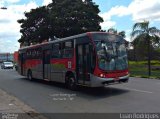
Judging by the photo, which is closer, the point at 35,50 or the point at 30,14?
the point at 35,50

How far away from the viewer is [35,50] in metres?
23.8

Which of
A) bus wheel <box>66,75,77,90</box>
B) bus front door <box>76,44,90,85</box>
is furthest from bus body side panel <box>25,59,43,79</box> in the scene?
bus front door <box>76,44,90,85</box>

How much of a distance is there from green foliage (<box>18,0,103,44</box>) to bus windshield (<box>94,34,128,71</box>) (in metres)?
29.1

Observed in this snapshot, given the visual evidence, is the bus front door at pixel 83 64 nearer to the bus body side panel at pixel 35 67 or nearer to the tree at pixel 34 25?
the bus body side panel at pixel 35 67

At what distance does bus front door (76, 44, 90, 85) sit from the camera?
15.2 m

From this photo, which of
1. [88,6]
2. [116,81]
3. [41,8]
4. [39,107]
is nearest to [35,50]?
[116,81]

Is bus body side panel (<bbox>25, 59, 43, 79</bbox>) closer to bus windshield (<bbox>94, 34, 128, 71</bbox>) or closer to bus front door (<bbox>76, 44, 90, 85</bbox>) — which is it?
bus front door (<bbox>76, 44, 90, 85</bbox>)

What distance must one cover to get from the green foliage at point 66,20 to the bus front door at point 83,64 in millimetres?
28732

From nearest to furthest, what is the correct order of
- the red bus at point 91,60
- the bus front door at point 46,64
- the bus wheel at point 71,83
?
the red bus at point 91,60 < the bus wheel at point 71,83 < the bus front door at point 46,64

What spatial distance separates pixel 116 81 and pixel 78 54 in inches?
99.4

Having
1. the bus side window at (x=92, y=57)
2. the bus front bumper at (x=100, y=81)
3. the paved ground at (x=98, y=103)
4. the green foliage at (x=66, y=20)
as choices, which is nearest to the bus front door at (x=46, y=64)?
the paved ground at (x=98, y=103)

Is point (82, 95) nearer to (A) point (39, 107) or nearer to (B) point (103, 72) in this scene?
(B) point (103, 72)

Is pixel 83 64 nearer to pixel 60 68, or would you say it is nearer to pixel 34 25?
pixel 60 68

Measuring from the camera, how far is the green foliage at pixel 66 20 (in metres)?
45.1
